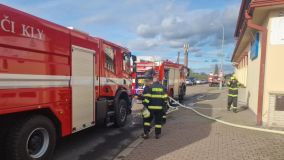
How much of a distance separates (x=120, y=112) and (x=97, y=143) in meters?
2.18

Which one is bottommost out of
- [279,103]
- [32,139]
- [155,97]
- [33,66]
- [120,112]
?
[120,112]

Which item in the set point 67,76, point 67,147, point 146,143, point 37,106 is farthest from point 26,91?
point 146,143

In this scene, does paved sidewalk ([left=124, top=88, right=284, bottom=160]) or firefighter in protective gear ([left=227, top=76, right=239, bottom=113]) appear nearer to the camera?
paved sidewalk ([left=124, top=88, right=284, bottom=160])

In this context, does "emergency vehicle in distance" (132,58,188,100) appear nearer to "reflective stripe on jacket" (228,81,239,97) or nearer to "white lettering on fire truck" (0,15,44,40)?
"reflective stripe on jacket" (228,81,239,97)

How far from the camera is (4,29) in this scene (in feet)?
16.7

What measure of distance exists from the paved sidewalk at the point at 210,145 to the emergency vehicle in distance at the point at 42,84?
5.54ft

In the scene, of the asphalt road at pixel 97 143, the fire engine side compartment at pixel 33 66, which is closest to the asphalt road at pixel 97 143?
the asphalt road at pixel 97 143

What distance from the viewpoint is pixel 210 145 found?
764 cm

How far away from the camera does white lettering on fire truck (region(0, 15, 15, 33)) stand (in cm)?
508

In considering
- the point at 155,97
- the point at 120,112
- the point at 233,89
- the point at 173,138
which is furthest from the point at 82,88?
the point at 233,89

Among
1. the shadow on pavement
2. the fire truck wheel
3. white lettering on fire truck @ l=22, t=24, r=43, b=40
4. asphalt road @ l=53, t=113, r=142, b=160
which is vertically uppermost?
white lettering on fire truck @ l=22, t=24, r=43, b=40

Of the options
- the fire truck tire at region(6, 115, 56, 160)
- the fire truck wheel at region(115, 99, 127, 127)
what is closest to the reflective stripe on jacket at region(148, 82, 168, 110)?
the fire truck wheel at region(115, 99, 127, 127)

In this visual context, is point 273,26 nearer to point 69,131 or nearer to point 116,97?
point 116,97

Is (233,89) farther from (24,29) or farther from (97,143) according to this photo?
(24,29)
